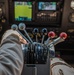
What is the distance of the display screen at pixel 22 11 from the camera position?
64.1 inches

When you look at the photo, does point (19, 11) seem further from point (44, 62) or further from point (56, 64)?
point (44, 62)

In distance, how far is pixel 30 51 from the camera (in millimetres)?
695

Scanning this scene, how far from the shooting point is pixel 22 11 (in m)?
1.65

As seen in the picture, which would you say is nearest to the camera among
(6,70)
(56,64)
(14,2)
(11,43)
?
(6,70)

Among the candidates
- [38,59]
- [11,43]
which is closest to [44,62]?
[38,59]

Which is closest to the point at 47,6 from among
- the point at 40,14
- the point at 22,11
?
the point at 40,14

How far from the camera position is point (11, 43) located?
2.00ft

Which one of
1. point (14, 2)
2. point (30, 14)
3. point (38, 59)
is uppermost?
point (14, 2)

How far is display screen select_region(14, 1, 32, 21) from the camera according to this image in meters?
1.63

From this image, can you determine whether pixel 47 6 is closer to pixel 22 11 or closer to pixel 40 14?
pixel 40 14

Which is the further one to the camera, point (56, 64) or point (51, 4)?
point (51, 4)

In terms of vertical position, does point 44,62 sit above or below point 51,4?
below

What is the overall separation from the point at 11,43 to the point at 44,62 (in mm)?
150

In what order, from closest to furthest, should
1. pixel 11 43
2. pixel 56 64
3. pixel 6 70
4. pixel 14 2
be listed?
pixel 6 70 < pixel 11 43 < pixel 56 64 < pixel 14 2
